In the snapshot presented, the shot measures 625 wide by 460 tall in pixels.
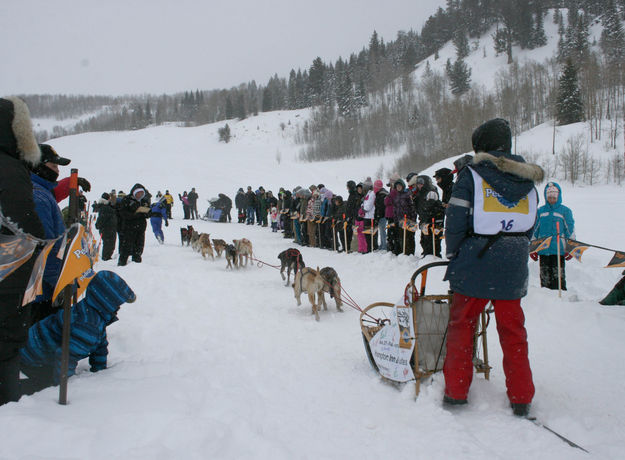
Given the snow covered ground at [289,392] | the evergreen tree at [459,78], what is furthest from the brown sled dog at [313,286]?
the evergreen tree at [459,78]

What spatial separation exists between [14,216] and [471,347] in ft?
9.81

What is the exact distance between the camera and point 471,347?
2.58m

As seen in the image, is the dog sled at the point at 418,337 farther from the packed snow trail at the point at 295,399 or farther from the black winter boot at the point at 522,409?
the black winter boot at the point at 522,409

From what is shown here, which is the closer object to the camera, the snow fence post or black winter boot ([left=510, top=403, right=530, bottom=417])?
the snow fence post

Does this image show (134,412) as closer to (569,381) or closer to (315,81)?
(569,381)

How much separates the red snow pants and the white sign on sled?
292mm

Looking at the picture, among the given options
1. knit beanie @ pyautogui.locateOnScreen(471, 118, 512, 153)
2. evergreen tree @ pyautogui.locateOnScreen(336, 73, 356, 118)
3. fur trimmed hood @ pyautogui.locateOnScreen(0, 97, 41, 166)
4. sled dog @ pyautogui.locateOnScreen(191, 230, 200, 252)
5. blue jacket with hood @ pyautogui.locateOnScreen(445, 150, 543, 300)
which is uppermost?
evergreen tree @ pyautogui.locateOnScreen(336, 73, 356, 118)

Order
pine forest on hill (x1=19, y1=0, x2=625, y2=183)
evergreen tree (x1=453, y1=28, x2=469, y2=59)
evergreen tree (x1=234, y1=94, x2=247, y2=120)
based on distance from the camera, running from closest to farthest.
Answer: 1. pine forest on hill (x1=19, y1=0, x2=625, y2=183)
2. evergreen tree (x1=453, y1=28, x2=469, y2=59)
3. evergreen tree (x1=234, y1=94, x2=247, y2=120)

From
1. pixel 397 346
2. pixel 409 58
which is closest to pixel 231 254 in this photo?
pixel 397 346

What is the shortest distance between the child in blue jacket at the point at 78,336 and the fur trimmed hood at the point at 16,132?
46.1 inches

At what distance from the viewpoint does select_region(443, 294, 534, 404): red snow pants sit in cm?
247

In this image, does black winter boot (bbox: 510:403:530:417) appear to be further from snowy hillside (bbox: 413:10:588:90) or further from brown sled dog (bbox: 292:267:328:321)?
snowy hillside (bbox: 413:10:588:90)

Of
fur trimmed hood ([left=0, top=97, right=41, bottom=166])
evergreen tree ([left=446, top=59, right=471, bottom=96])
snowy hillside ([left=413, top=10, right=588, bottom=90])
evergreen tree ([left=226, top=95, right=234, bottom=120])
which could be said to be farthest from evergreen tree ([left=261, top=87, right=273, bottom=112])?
fur trimmed hood ([left=0, top=97, right=41, bottom=166])

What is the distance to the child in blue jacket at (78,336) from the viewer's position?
8.46 ft
